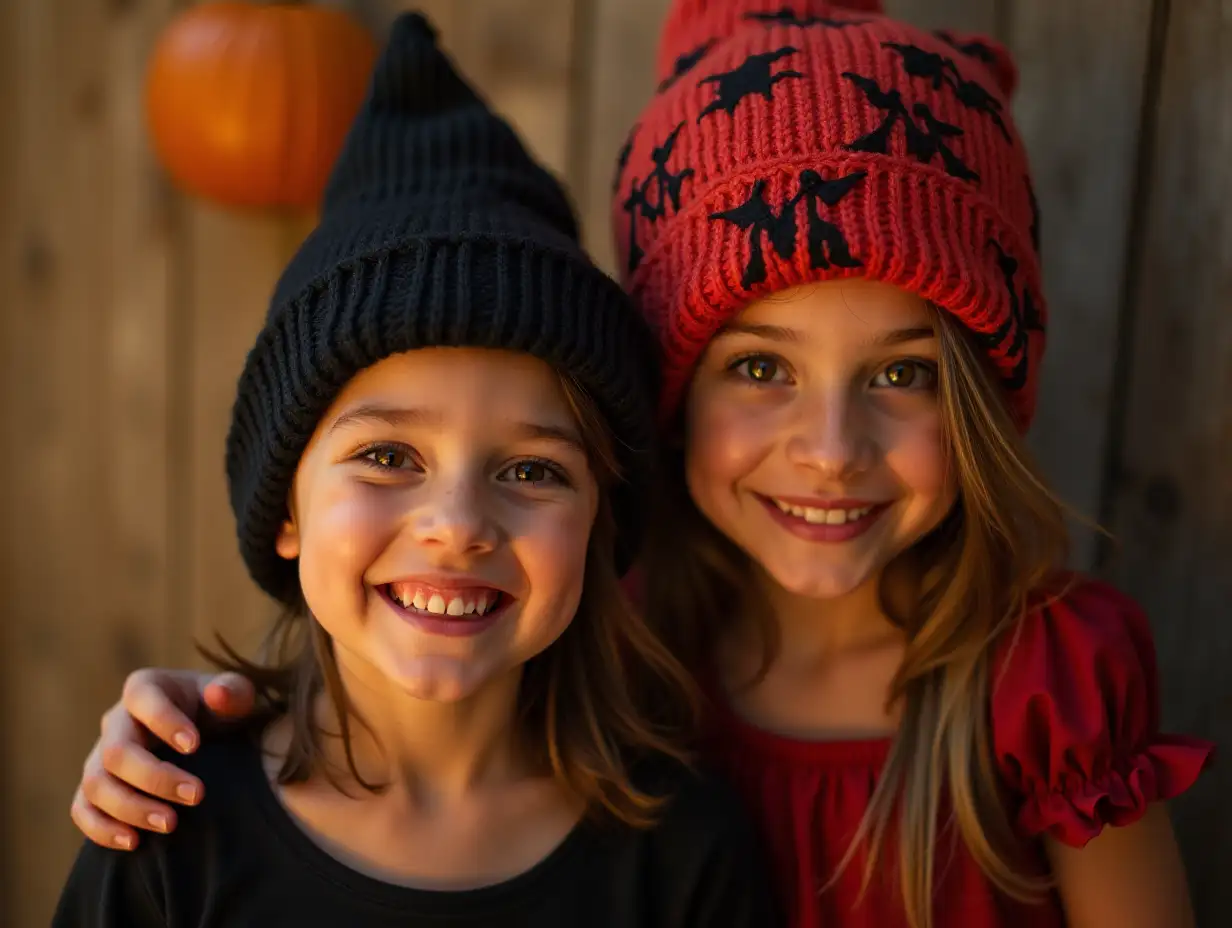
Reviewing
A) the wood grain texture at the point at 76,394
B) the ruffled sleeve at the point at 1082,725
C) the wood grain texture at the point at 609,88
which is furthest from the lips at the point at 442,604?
the wood grain texture at the point at 76,394

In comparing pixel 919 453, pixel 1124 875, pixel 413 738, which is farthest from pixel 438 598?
pixel 1124 875

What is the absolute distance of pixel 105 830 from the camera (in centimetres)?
132

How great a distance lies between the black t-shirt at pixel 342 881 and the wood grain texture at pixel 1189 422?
77 cm

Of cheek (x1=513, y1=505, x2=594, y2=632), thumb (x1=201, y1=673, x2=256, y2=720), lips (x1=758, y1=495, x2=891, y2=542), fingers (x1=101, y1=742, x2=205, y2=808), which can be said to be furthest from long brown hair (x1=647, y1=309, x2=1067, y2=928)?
fingers (x1=101, y1=742, x2=205, y2=808)

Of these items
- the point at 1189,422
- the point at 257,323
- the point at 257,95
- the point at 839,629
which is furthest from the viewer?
the point at 257,323

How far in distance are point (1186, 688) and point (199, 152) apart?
1738 millimetres

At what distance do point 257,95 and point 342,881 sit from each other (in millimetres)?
1252

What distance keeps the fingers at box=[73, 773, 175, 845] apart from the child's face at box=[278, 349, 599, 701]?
0.84ft

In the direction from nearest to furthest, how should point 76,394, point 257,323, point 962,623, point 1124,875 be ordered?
point 1124,875 → point 962,623 → point 257,323 → point 76,394

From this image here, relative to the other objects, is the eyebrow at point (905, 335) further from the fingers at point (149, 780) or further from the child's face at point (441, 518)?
the fingers at point (149, 780)

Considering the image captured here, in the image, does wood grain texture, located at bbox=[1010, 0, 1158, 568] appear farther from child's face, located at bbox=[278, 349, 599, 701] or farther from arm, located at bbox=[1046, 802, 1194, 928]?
child's face, located at bbox=[278, 349, 599, 701]

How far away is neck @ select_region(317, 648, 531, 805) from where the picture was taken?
1.45m

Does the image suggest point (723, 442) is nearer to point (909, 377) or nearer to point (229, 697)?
point (909, 377)

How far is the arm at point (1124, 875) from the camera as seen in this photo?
149 centimetres
